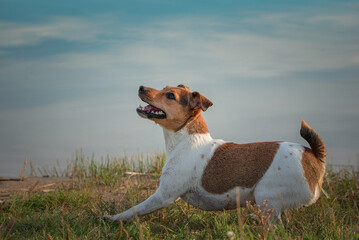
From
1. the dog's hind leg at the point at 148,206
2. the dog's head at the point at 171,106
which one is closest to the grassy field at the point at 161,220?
the dog's hind leg at the point at 148,206

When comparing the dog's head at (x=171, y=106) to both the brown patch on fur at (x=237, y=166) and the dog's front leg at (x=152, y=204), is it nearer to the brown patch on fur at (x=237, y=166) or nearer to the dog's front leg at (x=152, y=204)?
the brown patch on fur at (x=237, y=166)

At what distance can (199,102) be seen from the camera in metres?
5.51

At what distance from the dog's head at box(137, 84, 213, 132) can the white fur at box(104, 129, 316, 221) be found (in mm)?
183

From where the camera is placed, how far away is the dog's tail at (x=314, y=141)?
542 cm

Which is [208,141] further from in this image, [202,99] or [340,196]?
[340,196]

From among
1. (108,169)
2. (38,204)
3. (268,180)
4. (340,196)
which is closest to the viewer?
(268,180)

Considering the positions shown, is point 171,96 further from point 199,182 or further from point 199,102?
point 199,182

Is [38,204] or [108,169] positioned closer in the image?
[38,204]

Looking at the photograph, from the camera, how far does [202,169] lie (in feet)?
18.2

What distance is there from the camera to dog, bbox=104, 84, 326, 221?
5.20 m

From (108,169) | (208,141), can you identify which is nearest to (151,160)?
(108,169)

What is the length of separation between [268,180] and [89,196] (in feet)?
12.2

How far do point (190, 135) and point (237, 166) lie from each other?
0.75 metres

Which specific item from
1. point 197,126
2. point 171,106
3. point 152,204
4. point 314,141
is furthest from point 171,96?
point 314,141
